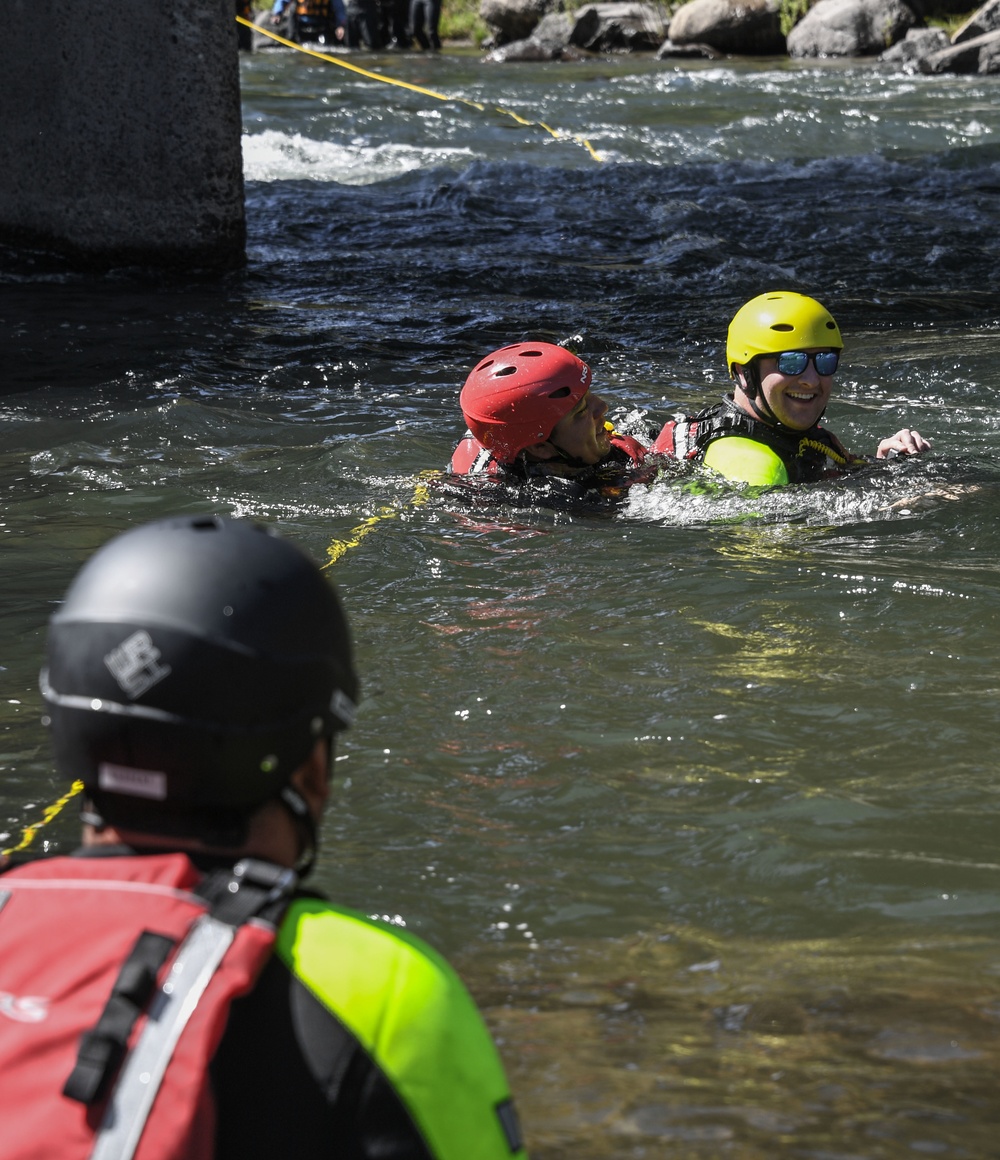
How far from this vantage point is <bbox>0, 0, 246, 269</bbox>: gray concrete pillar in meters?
11.3

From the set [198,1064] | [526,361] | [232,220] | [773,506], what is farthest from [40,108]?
[198,1064]

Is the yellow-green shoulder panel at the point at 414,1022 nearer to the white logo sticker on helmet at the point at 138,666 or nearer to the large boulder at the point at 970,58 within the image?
the white logo sticker on helmet at the point at 138,666

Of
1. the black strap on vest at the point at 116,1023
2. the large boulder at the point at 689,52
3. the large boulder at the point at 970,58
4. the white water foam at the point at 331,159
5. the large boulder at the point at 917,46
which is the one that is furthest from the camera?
the large boulder at the point at 689,52

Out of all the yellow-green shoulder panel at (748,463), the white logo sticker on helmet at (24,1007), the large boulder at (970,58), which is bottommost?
the yellow-green shoulder panel at (748,463)

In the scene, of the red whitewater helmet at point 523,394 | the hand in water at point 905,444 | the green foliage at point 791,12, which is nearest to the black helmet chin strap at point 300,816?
the red whitewater helmet at point 523,394

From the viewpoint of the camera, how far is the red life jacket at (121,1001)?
5.21ft

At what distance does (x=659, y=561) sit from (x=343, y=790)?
216 cm

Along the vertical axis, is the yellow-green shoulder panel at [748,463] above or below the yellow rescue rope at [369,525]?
above

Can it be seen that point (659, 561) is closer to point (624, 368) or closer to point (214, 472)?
point (214, 472)

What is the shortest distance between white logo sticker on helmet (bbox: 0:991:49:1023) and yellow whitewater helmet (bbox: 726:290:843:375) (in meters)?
5.21

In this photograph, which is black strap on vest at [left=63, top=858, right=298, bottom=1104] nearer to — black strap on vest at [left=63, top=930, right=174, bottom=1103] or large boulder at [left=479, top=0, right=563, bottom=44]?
black strap on vest at [left=63, top=930, right=174, bottom=1103]

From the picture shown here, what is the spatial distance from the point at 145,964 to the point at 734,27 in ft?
107

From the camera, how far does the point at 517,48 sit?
110 feet

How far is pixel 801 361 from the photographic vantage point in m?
6.35
